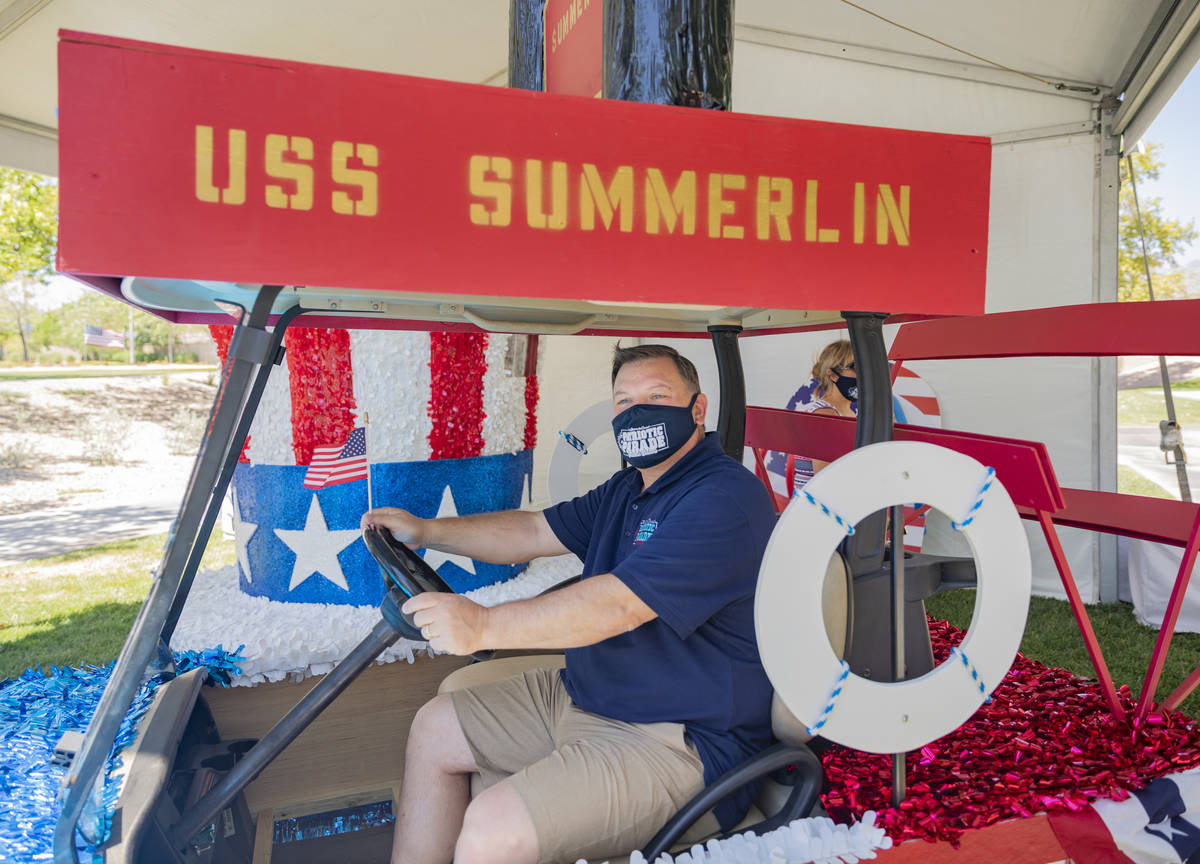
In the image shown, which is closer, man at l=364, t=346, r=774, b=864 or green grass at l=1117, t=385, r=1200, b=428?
man at l=364, t=346, r=774, b=864

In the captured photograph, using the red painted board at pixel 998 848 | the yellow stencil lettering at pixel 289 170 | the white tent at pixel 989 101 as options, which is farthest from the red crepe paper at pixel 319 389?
the white tent at pixel 989 101

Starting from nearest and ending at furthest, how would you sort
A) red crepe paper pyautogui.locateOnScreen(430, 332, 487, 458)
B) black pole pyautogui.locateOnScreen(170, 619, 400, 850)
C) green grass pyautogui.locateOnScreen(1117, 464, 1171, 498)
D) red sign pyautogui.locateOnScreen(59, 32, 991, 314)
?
red sign pyautogui.locateOnScreen(59, 32, 991, 314), black pole pyautogui.locateOnScreen(170, 619, 400, 850), red crepe paper pyautogui.locateOnScreen(430, 332, 487, 458), green grass pyautogui.locateOnScreen(1117, 464, 1171, 498)

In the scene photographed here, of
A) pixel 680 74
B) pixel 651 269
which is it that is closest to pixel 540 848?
pixel 651 269

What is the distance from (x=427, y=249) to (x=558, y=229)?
0.19 meters

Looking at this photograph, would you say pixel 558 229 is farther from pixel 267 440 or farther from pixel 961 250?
pixel 267 440

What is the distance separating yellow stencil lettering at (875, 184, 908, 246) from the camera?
1.28m

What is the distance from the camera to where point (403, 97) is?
1.04 metres

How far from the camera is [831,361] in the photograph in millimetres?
Answer: 3693

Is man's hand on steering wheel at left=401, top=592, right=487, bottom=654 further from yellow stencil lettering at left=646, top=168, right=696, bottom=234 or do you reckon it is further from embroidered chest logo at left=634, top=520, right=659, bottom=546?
yellow stencil lettering at left=646, top=168, right=696, bottom=234

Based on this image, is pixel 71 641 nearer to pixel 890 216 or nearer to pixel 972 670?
pixel 972 670

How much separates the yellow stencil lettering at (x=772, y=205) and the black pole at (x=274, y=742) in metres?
1.08

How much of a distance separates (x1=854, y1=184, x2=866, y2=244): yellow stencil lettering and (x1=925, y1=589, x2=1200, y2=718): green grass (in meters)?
3.24

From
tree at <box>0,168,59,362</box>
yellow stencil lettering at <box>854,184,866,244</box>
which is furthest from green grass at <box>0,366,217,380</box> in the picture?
yellow stencil lettering at <box>854,184,866,244</box>

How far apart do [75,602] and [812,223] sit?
595 cm
